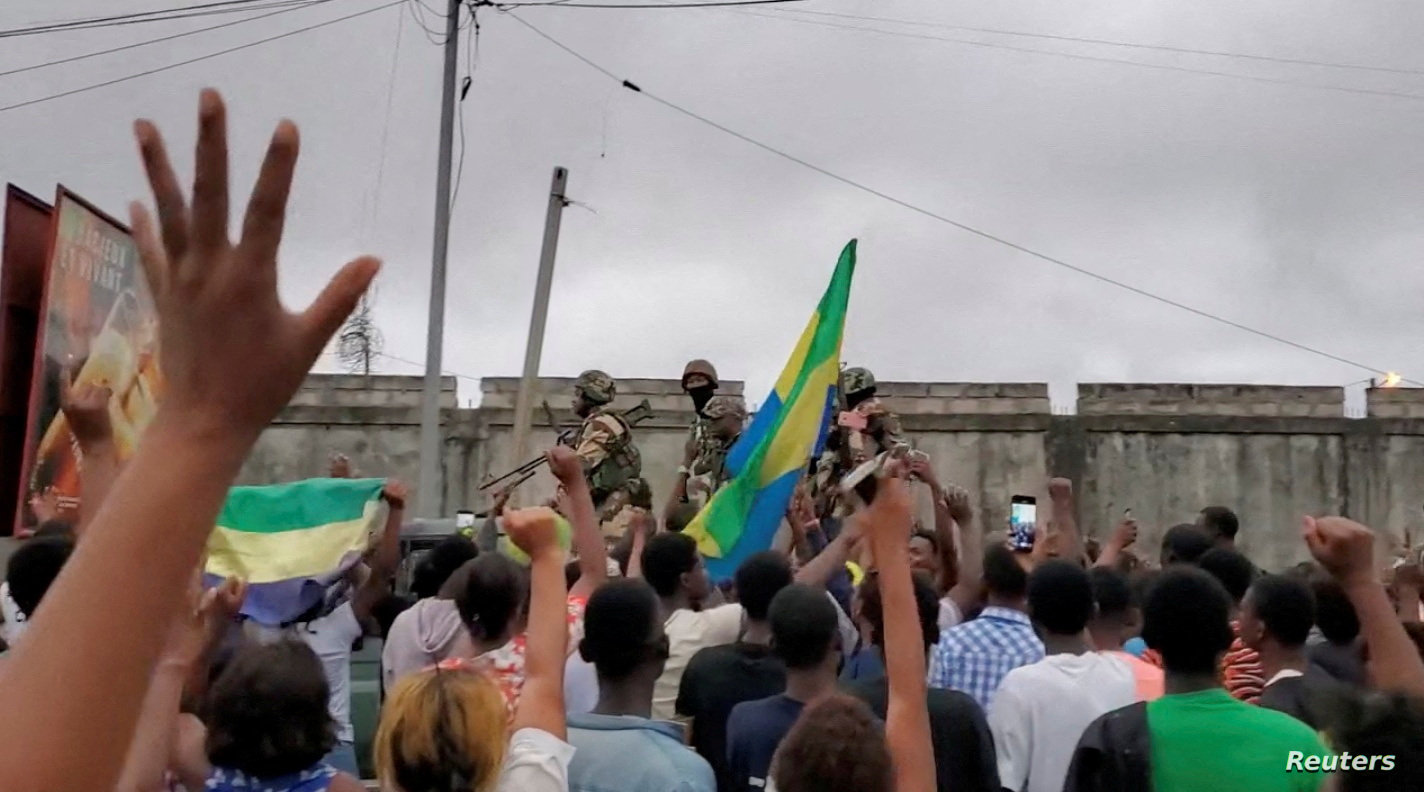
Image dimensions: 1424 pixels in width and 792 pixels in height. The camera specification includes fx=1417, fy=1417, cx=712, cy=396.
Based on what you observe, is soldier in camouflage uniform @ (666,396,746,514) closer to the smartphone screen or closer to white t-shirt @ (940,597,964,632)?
the smartphone screen

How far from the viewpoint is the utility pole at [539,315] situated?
1587 centimetres

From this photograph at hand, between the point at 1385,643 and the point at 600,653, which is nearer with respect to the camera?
the point at 1385,643

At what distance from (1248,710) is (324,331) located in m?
3.03

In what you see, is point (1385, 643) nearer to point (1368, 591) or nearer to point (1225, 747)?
point (1368, 591)

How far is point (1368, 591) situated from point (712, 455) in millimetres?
7578

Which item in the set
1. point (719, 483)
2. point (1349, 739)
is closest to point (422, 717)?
point (1349, 739)

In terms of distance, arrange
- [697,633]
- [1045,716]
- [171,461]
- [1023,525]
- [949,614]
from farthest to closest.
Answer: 1. [1023,525]
2. [949,614]
3. [697,633]
4. [1045,716]
5. [171,461]

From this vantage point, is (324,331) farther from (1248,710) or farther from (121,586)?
(1248,710)

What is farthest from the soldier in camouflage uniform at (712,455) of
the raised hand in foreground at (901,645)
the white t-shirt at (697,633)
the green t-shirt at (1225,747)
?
the green t-shirt at (1225,747)

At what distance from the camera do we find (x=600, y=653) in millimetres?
4008

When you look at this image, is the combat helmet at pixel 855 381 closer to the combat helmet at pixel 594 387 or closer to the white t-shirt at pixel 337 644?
the combat helmet at pixel 594 387

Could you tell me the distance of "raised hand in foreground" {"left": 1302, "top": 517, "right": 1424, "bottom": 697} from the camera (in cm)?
358

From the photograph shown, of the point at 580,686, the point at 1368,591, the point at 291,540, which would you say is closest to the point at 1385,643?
the point at 1368,591

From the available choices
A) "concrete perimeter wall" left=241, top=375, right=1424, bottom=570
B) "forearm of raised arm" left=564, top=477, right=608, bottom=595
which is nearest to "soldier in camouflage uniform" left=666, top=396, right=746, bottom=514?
"forearm of raised arm" left=564, top=477, right=608, bottom=595
